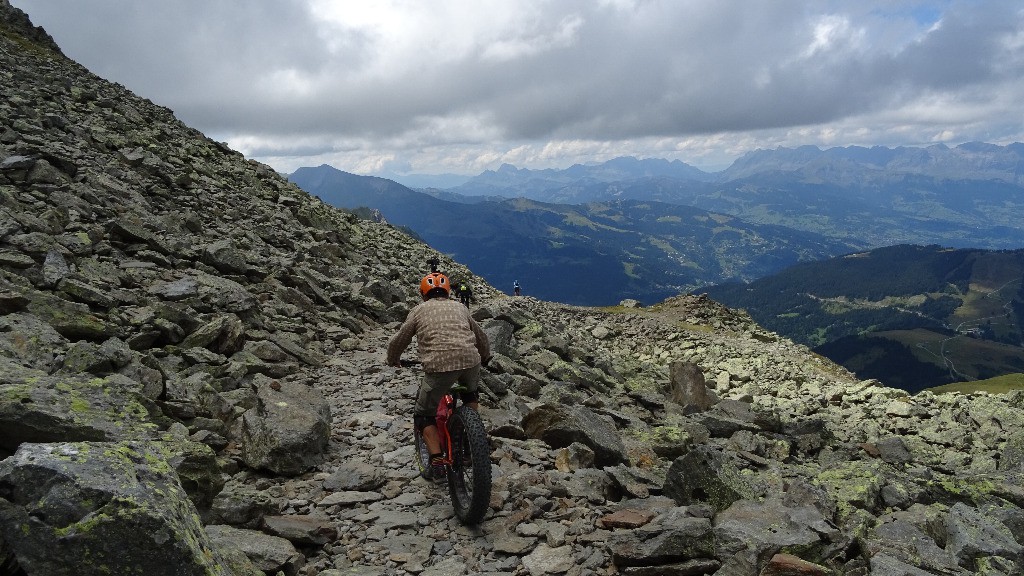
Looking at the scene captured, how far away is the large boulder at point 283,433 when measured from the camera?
11.2 m

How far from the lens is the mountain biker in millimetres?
9492

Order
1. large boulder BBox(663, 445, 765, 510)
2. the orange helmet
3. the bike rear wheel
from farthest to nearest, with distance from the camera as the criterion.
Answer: large boulder BBox(663, 445, 765, 510) → the orange helmet → the bike rear wheel

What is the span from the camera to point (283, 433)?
37.7 ft

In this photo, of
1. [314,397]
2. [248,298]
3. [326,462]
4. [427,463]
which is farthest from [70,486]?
[248,298]

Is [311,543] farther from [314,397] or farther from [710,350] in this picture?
[710,350]

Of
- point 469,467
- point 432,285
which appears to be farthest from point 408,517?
point 432,285

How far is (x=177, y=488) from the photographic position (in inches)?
207

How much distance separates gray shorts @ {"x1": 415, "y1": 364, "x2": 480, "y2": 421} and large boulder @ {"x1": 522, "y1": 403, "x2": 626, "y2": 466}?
4.15 m

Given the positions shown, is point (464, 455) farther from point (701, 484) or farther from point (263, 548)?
point (701, 484)

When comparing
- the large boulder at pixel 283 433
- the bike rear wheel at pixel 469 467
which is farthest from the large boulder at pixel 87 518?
the large boulder at pixel 283 433

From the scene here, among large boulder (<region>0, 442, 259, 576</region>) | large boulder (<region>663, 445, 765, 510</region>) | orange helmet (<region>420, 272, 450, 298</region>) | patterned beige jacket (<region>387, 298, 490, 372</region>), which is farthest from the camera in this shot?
large boulder (<region>663, 445, 765, 510</region>)

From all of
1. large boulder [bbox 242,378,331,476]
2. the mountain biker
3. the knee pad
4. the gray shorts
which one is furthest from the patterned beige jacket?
large boulder [bbox 242,378,331,476]

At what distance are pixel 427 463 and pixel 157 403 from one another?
20.1ft

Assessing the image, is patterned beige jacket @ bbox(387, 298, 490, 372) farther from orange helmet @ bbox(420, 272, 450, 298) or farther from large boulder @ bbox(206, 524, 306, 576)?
large boulder @ bbox(206, 524, 306, 576)
